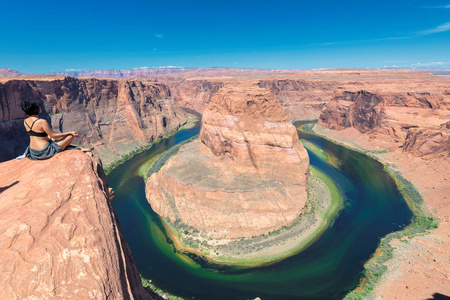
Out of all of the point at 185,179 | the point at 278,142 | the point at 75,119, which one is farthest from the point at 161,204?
the point at 75,119

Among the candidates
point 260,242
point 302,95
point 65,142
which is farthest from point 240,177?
point 302,95

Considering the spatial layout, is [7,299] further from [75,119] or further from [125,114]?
[125,114]

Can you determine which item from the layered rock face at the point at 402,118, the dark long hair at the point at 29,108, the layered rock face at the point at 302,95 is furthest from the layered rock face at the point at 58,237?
the layered rock face at the point at 302,95

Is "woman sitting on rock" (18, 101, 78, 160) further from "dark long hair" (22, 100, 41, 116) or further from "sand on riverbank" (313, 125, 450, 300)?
"sand on riverbank" (313, 125, 450, 300)

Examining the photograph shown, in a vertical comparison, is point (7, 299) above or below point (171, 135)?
above

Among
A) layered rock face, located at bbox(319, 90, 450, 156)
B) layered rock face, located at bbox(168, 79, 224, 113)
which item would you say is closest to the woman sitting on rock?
layered rock face, located at bbox(319, 90, 450, 156)

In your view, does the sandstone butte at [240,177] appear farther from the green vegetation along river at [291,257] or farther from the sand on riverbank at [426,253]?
the sand on riverbank at [426,253]
